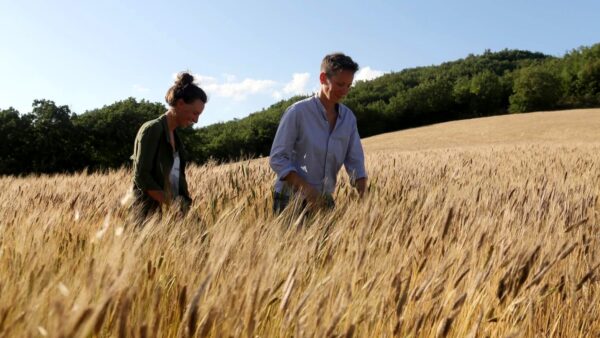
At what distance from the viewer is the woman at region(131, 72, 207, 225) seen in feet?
10.7

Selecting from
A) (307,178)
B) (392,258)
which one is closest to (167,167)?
(307,178)

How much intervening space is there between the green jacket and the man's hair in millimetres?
1130

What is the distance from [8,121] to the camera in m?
38.5

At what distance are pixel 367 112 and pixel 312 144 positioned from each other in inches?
2812

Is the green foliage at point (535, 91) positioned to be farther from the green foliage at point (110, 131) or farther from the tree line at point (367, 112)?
the green foliage at point (110, 131)

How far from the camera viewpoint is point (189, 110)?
3.42 meters

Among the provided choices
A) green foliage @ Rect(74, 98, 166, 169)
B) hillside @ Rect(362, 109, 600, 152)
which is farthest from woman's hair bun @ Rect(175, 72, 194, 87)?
green foliage @ Rect(74, 98, 166, 169)

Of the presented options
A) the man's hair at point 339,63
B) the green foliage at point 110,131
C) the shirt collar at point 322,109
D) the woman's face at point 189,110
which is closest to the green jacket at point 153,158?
the woman's face at point 189,110

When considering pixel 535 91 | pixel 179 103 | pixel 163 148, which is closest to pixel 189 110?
pixel 179 103

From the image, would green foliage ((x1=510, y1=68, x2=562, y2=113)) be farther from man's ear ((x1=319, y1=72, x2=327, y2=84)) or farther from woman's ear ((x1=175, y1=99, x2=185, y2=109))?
woman's ear ((x1=175, y1=99, x2=185, y2=109))

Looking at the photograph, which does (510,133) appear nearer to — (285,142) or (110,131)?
(110,131)

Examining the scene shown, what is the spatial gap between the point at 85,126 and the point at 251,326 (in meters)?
42.9

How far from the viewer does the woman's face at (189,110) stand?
3404 mm

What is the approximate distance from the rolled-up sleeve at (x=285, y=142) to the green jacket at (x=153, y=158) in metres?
0.68
